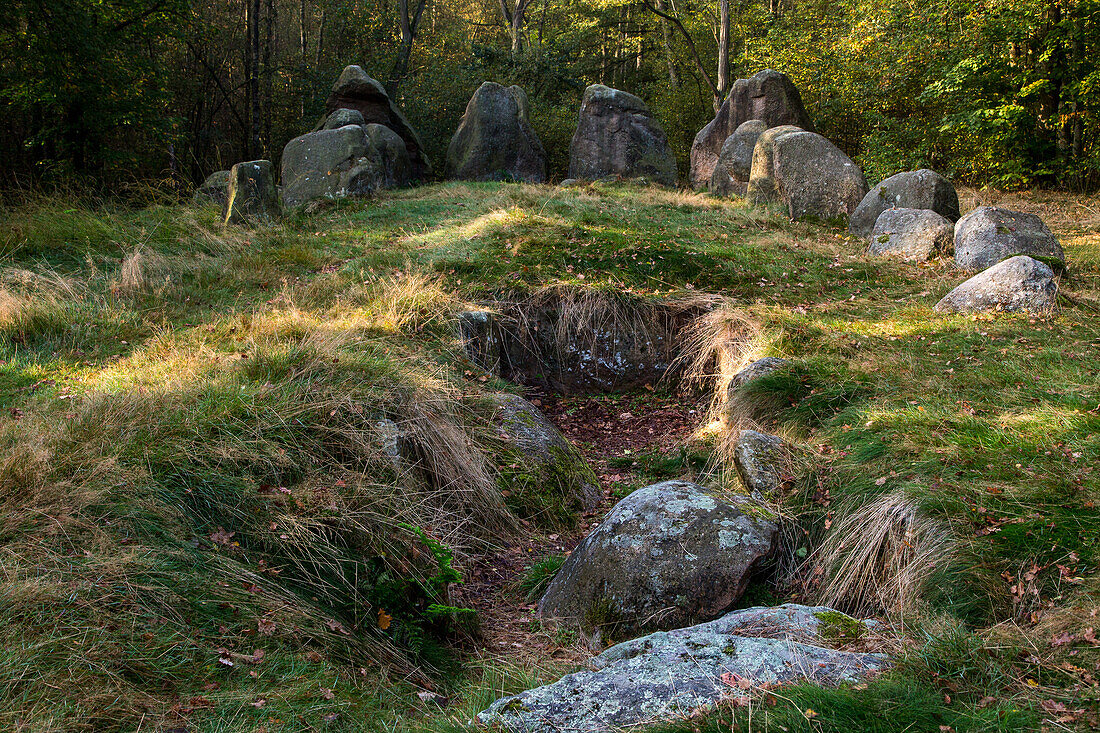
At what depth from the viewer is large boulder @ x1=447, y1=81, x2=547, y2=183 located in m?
15.0

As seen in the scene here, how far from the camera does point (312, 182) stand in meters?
11.9

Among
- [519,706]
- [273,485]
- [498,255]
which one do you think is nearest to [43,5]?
[498,255]

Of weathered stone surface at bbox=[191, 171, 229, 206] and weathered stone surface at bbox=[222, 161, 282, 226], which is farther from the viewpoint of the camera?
weathered stone surface at bbox=[191, 171, 229, 206]

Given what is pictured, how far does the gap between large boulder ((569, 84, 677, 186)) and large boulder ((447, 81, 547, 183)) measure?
0.98 metres

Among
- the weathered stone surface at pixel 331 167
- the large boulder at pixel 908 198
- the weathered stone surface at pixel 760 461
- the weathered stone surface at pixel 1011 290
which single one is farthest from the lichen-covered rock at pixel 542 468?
the weathered stone surface at pixel 331 167

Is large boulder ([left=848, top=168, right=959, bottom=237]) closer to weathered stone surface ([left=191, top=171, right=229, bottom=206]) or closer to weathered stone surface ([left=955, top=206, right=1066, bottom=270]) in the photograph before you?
weathered stone surface ([left=955, top=206, right=1066, bottom=270])

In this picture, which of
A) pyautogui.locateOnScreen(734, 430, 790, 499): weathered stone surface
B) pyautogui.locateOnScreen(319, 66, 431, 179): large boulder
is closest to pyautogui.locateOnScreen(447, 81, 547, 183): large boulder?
pyautogui.locateOnScreen(319, 66, 431, 179): large boulder

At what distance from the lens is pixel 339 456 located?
13.5 ft

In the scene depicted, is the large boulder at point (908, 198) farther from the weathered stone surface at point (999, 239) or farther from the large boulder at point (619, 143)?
the large boulder at point (619, 143)

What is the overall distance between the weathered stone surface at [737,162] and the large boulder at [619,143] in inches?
65.9

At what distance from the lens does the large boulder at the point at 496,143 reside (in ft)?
49.3

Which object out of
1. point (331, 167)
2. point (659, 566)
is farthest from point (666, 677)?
point (331, 167)

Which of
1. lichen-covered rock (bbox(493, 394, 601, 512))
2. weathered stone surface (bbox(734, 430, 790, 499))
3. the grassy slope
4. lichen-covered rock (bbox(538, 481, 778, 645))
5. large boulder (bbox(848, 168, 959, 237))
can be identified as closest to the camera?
the grassy slope

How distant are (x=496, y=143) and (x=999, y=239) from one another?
33.4ft
